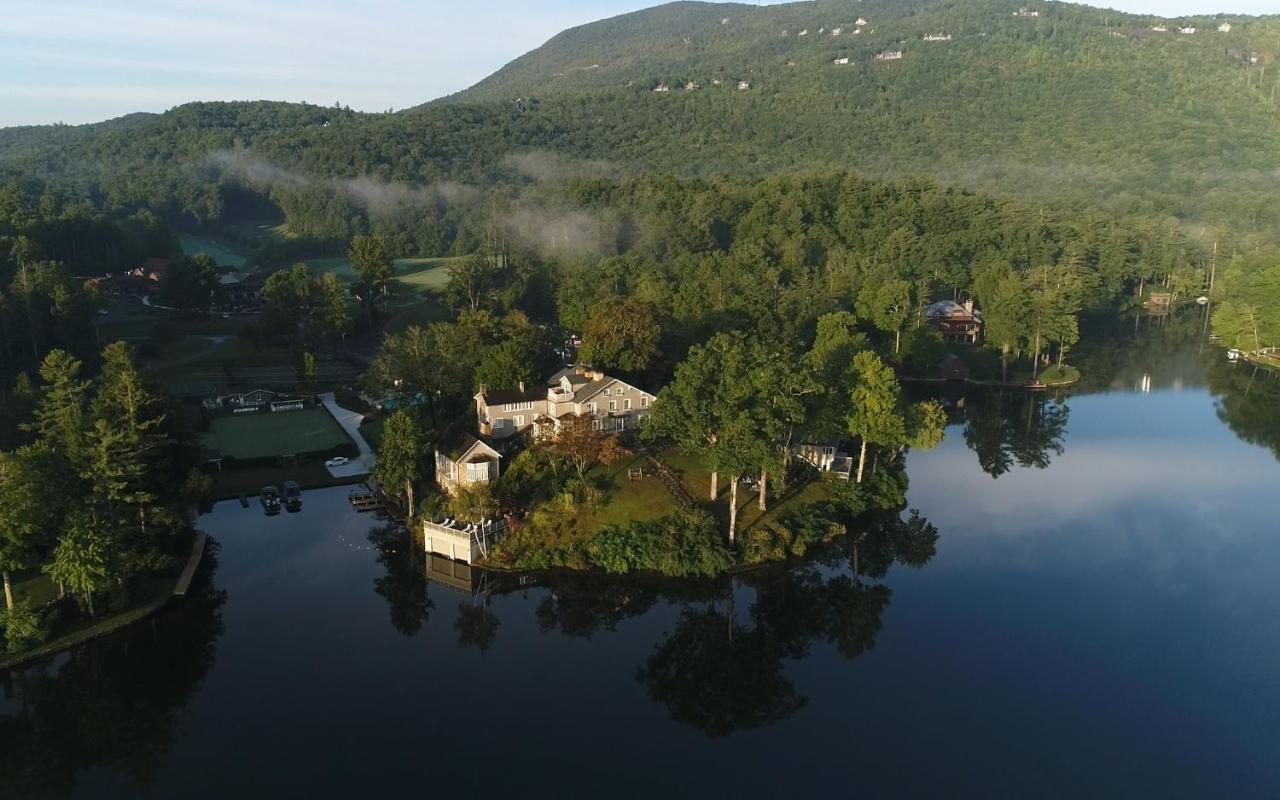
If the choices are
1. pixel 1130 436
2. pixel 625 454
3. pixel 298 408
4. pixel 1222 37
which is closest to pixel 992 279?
pixel 1130 436

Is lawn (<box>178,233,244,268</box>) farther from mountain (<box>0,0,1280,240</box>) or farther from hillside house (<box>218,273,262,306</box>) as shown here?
hillside house (<box>218,273,262,306</box>)

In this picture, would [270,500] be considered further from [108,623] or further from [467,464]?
[108,623]

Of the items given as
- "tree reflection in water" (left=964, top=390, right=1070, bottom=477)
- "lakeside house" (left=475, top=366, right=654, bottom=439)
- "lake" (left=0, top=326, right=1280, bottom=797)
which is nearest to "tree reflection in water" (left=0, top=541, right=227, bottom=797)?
"lake" (left=0, top=326, right=1280, bottom=797)

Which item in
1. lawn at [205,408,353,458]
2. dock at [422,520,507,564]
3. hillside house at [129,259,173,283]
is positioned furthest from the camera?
hillside house at [129,259,173,283]

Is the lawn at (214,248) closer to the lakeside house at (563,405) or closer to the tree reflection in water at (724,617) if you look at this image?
the lakeside house at (563,405)

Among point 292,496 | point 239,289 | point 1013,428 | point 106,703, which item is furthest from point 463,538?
point 239,289

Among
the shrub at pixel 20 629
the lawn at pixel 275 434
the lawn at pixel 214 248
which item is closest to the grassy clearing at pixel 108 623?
the shrub at pixel 20 629
